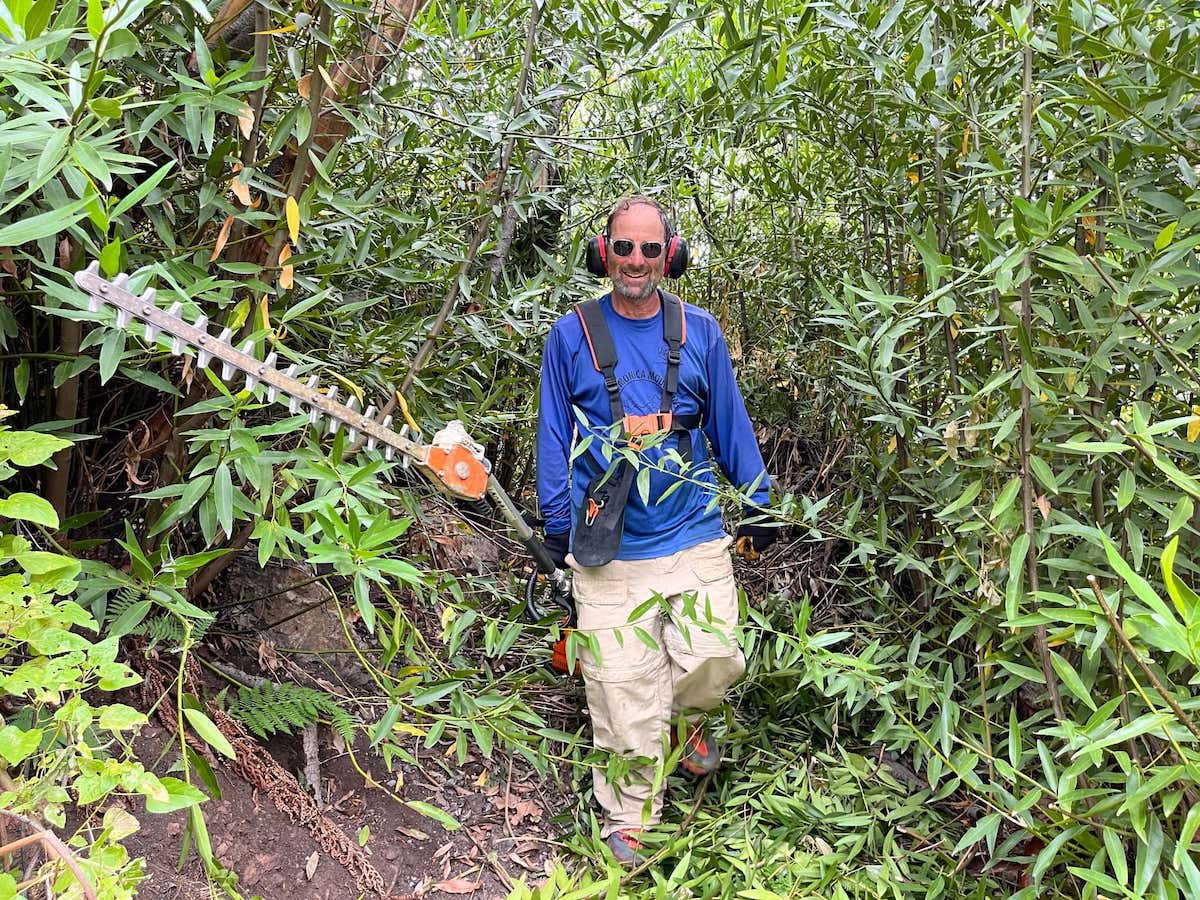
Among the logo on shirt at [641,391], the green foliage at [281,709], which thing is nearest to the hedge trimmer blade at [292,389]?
the logo on shirt at [641,391]

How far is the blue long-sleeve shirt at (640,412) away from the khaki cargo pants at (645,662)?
0.08m

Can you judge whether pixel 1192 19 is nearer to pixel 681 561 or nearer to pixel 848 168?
pixel 848 168

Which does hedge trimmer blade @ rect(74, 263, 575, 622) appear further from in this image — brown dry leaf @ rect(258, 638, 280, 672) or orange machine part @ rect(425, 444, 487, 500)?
brown dry leaf @ rect(258, 638, 280, 672)

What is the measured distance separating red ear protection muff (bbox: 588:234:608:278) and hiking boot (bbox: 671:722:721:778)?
144 centimetres

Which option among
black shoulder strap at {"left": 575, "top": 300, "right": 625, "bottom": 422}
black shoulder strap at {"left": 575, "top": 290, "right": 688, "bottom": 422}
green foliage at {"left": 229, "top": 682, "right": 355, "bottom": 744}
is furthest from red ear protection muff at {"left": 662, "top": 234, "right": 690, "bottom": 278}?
green foliage at {"left": 229, "top": 682, "right": 355, "bottom": 744}

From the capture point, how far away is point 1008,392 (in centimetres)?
179

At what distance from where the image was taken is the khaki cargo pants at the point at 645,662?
250 cm

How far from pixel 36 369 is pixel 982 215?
195 centimetres

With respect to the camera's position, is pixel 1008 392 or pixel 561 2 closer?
pixel 1008 392

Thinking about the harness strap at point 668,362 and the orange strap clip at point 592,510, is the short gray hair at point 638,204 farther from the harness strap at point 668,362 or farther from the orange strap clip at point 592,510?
the orange strap clip at point 592,510

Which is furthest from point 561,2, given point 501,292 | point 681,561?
point 681,561

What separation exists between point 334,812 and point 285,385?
135 cm

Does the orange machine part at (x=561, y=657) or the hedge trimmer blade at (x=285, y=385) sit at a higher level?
the hedge trimmer blade at (x=285, y=385)

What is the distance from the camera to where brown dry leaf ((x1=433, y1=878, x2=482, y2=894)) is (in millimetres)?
2266
